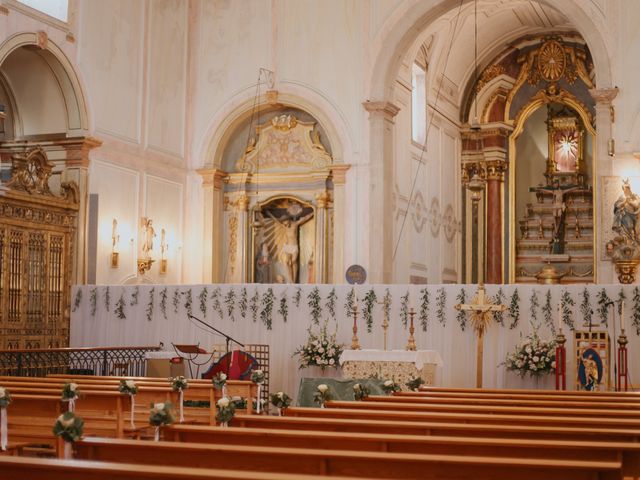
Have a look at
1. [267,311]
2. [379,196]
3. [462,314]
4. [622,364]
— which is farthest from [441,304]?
[379,196]

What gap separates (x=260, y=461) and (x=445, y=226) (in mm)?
20657

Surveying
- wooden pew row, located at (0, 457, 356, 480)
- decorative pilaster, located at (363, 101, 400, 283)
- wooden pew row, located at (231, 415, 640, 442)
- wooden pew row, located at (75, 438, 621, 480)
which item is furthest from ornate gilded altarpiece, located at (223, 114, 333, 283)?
wooden pew row, located at (0, 457, 356, 480)

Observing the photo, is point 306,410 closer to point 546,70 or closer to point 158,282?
point 158,282

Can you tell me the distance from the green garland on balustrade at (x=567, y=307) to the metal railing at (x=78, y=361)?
22.1 ft

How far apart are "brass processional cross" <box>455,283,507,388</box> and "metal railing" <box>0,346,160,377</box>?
17.8 ft

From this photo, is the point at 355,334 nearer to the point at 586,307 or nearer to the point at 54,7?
the point at 586,307

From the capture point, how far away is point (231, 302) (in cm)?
1700

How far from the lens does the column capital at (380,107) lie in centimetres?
2025

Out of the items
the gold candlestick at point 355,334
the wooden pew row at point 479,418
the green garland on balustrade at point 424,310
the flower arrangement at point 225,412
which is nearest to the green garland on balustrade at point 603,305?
the green garland on balustrade at point 424,310

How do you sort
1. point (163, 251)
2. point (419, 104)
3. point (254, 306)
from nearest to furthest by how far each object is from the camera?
point (254, 306), point (163, 251), point (419, 104)

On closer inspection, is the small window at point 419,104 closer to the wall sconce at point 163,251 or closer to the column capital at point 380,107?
the column capital at point 380,107

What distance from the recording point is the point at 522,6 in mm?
24094

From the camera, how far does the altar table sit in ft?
47.2

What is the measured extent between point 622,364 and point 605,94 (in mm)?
6366
